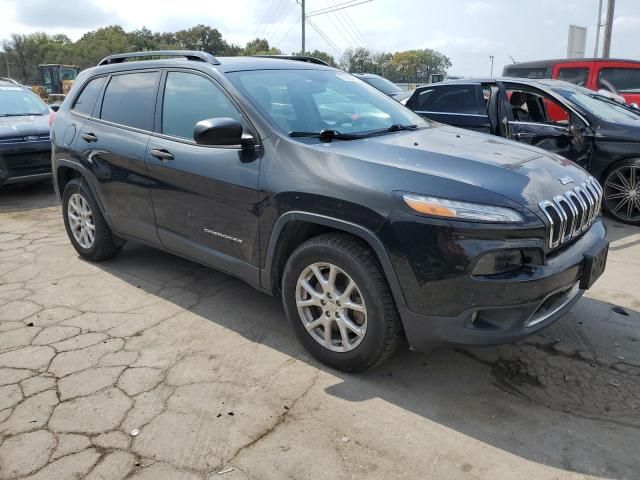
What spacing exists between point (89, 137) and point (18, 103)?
516cm

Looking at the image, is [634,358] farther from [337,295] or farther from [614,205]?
[614,205]

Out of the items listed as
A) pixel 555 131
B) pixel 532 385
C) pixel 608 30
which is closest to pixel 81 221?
pixel 532 385

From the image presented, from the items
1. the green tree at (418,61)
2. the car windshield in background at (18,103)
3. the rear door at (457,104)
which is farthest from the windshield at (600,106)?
the green tree at (418,61)

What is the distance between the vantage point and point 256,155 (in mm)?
3215

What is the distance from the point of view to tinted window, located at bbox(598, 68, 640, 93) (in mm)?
10547

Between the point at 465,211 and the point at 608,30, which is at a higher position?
the point at 608,30

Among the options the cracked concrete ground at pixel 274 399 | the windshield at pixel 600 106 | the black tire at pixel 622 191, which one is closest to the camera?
the cracked concrete ground at pixel 274 399

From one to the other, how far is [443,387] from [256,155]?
173 cm

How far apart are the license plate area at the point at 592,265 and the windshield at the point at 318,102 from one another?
151 centimetres

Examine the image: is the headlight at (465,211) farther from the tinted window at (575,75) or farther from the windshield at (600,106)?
the tinted window at (575,75)

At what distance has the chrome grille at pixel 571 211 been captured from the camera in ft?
8.62

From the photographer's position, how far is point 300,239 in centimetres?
315

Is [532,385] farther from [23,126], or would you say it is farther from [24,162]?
[23,126]

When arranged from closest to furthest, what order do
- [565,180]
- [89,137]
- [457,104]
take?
[565,180], [89,137], [457,104]
